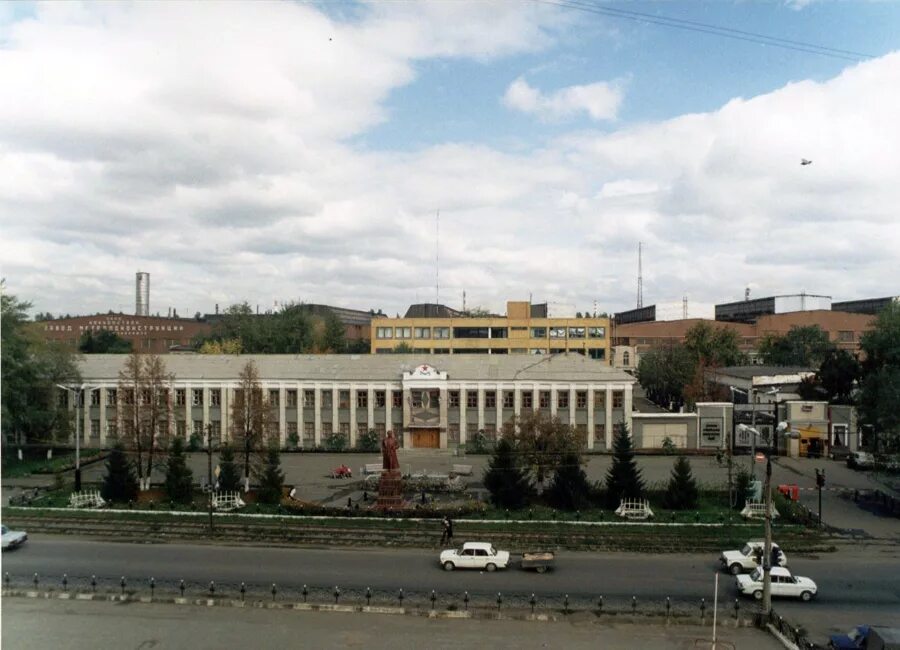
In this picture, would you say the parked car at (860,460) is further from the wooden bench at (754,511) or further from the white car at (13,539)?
the white car at (13,539)

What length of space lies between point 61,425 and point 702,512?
126ft

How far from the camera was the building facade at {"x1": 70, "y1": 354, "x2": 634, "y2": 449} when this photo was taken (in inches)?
1844

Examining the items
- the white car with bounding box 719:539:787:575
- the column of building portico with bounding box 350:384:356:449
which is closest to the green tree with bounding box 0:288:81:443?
the column of building portico with bounding box 350:384:356:449

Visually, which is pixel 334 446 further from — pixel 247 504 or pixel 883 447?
pixel 883 447

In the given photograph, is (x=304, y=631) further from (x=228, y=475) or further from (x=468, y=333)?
(x=468, y=333)

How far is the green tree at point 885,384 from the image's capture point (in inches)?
1276

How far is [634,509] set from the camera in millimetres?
29188

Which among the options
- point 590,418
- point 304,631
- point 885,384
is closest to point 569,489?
point 304,631

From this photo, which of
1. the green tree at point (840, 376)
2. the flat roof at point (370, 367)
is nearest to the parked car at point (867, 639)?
the flat roof at point (370, 367)

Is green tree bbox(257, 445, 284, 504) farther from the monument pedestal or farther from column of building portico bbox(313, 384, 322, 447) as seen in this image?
column of building portico bbox(313, 384, 322, 447)

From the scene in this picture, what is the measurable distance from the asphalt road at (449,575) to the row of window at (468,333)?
57308mm

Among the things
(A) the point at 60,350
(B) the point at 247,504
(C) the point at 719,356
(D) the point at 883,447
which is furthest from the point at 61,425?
(C) the point at 719,356

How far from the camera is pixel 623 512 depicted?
95.0ft

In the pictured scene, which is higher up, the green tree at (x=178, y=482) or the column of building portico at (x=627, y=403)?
the column of building portico at (x=627, y=403)
